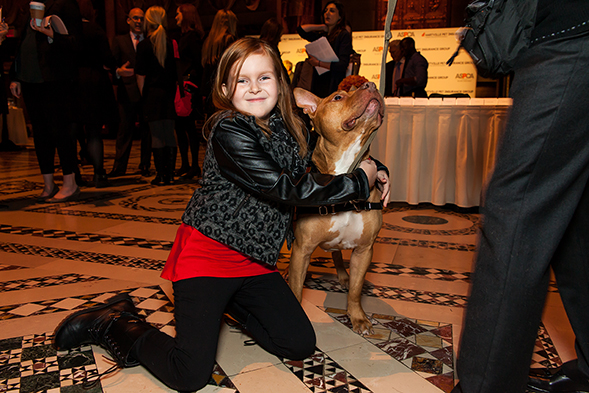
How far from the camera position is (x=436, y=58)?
29.6ft

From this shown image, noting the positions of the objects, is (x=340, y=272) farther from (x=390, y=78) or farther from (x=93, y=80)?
(x=390, y=78)

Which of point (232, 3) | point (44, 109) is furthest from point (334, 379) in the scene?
point (232, 3)

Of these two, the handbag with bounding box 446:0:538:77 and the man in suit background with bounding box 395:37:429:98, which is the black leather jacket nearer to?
the handbag with bounding box 446:0:538:77

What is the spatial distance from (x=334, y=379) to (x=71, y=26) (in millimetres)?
4346

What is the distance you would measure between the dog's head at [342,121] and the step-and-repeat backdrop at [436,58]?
7.15 m

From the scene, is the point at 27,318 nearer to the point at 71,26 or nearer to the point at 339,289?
the point at 339,289

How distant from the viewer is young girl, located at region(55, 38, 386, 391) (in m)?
1.53

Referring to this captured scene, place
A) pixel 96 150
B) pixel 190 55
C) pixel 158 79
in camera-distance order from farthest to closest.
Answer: pixel 190 55
pixel 96 150
pixel 158 79

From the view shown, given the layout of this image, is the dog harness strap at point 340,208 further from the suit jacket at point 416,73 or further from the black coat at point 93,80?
the suit jacket at point 416,73

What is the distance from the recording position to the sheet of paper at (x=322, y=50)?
409 centimetres

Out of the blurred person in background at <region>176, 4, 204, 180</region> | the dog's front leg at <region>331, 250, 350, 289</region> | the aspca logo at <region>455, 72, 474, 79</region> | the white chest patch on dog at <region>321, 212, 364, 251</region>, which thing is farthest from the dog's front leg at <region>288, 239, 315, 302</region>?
the aspca logo at <region>455, 72, 474, 79</region>

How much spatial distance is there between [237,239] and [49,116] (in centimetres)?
363

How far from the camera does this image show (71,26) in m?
4.39

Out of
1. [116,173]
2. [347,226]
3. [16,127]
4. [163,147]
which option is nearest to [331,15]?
[163,147]
